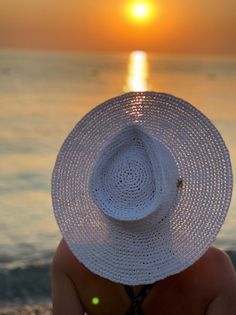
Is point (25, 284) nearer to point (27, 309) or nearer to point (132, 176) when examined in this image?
point (27, 309)

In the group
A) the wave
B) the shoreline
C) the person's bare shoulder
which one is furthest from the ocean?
the person's bare shoulder

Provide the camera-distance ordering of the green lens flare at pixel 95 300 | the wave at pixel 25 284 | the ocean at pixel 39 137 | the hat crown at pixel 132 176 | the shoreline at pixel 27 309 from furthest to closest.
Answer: the ocean at pixel 39 137, the wave at pixel 25 284, the shoreline at pixel 27 309, the green lens flare at pixel 95 300, the hat crown at pixel 132 176

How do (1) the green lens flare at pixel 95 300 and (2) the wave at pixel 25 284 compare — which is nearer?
(1) the green lens flare at pixel 95 300

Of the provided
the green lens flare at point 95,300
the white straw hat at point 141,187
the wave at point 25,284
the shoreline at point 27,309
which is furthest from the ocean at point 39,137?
the white straw hat at point 141,187

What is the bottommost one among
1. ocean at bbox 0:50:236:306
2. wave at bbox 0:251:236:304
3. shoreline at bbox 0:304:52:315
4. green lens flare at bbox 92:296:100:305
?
ocean at bbox 0:50:236:306

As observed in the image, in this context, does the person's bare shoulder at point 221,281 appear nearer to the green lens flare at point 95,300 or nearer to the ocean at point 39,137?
the green lens flare at point 95,300

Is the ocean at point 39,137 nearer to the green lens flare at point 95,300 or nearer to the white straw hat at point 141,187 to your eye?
the green lens flare at point 95,300

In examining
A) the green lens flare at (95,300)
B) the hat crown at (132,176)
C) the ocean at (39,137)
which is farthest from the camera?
the ocean at (39,137)

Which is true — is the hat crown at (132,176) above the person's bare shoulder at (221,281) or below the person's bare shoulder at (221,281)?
above

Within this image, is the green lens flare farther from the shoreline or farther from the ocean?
the ocean

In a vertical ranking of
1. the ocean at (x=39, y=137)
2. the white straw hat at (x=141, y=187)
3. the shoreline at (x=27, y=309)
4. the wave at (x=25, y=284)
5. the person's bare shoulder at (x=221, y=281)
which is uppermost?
the white straw hat at (x=141, y=187)
